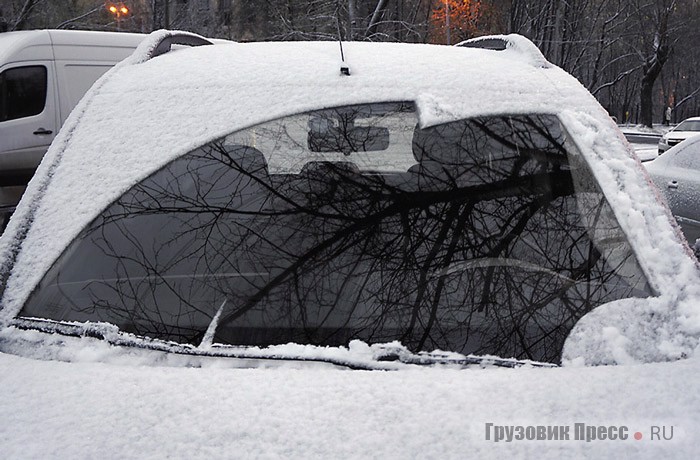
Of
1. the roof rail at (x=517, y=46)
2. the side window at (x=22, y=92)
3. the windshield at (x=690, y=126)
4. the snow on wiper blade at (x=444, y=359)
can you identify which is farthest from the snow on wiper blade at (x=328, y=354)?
the windshield at (x=690, y=126)

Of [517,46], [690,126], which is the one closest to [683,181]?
[517,46]

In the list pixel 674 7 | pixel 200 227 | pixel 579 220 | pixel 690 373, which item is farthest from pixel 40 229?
pixel 674 7

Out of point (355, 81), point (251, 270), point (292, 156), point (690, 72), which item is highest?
point (690, 72)

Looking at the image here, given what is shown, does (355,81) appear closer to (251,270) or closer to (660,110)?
(251,270)

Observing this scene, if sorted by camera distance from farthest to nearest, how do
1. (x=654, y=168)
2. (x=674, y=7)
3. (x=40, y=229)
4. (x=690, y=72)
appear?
1. (x=690, y=72)
2. (x=674, y=7)
3. (x=654, y=168)
4. (x=40, y=229)

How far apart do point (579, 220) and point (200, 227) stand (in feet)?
3.00

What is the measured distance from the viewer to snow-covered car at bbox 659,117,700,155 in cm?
2227

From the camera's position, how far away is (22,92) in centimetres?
926

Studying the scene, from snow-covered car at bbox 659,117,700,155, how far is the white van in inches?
730

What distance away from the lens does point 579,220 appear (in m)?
1.59

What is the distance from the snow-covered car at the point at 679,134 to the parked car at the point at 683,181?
16.2 metres

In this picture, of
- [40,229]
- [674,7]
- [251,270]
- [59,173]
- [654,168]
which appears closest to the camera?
[251,270]

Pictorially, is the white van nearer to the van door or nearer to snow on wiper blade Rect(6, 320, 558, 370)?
the van door

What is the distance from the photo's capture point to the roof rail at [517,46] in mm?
2121
